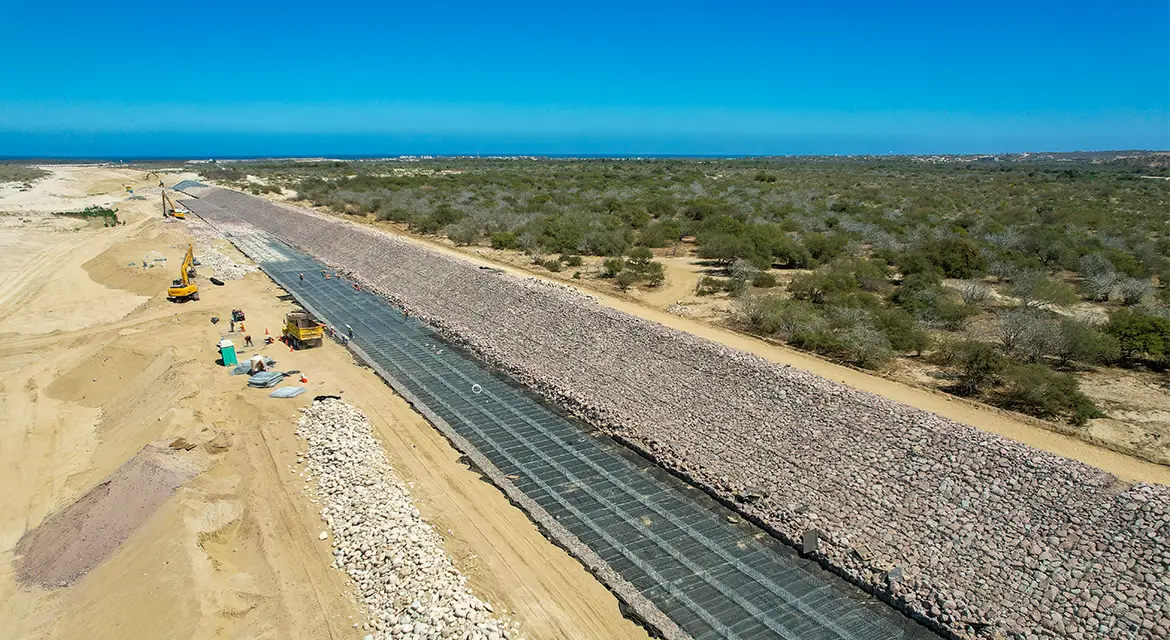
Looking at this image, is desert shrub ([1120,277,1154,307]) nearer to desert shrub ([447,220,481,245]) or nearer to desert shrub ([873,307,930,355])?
desert shrub ([873,307,930,355])

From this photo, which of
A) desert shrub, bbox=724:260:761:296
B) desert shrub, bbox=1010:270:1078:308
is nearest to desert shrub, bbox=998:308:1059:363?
desert shrub, bbox=1010:270:1078:308

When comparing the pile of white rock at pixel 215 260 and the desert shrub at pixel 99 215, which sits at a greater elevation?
the desert shrub at pixel 99 215

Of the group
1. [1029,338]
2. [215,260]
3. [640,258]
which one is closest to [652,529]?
[1029,338]

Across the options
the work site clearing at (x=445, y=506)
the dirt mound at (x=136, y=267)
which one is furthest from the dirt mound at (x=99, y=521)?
the dirt mound at (x=136, y=267)

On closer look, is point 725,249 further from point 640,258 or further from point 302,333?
point 302,333

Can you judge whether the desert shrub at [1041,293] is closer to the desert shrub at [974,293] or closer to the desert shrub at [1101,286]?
the desert shrub at [974,293]

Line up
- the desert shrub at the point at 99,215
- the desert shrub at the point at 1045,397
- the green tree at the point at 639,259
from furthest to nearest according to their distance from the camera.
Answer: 1. the desert shrub at the point at 99,215
2. the green tree at the point at 639,259
3. the desert shrub at the point at 1045,397
